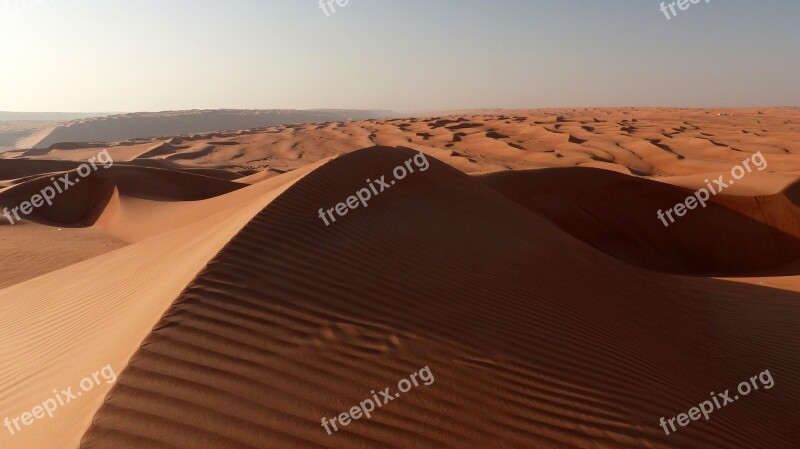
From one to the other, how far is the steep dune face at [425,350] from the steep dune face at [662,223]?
400 cm

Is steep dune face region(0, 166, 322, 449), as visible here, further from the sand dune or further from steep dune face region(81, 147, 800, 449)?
the sand dune

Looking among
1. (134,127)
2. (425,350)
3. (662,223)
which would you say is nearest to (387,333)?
(425,350)

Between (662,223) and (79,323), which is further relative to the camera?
(662,223)

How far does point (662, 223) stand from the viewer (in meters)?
10.7

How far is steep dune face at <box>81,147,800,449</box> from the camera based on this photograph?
2.55 m

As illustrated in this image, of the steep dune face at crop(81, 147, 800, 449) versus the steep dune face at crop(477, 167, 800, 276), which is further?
the steep dune face at crop(477, 167, 800, 276)

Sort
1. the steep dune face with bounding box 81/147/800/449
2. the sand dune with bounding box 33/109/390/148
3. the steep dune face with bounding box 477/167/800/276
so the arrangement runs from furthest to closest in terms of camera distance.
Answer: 1. the sand dune with bounding box 33/109/390/148
2. the steep dune face with bounding box 477/167/800/276
3. the steep dune face with bounding box 81/147/800/449

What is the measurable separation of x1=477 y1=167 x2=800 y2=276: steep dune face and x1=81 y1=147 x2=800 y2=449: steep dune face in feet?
13.1

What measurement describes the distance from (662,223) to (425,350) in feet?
31.3

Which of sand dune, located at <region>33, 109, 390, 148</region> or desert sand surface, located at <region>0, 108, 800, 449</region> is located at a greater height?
sand dune, located at <region>33, 109, 390, 148</region>

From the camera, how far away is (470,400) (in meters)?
2.88

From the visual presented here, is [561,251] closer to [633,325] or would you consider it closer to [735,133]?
[633,325]

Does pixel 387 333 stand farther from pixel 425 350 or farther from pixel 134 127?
pixel 134 127

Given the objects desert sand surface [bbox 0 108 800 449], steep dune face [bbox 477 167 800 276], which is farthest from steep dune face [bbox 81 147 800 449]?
steep dune face [bbox 477 167 800 276]
